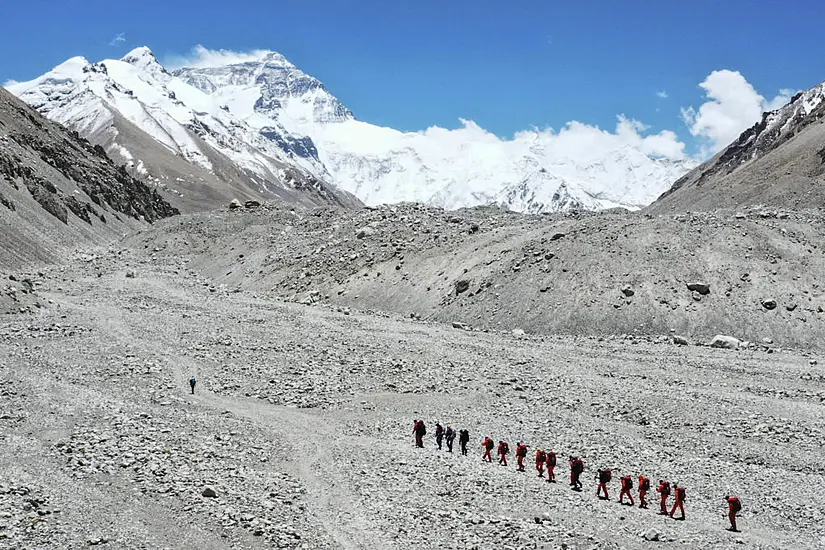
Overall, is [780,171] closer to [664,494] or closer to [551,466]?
[551,466]

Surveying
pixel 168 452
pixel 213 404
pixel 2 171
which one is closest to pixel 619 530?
pixel 168 452

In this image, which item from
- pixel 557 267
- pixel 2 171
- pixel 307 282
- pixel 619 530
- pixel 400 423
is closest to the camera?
pixel 619 530

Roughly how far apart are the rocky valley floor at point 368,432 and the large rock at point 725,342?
106 centimetres

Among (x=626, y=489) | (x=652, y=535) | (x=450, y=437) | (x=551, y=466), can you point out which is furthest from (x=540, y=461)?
(x=652, y=535)

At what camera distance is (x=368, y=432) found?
29.0m

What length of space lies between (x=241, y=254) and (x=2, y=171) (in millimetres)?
38813

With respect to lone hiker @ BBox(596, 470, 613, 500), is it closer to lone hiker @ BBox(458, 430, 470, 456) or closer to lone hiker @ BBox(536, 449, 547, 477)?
lone hiker @ BBox(536, 449, 547, 477)

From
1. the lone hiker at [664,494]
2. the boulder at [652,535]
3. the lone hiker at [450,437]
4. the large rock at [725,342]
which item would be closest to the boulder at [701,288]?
the large rock at [725,342]

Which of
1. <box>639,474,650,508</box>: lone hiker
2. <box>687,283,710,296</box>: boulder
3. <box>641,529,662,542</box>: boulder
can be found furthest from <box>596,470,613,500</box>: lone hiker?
<box>687,283,710,296</box>: boulder

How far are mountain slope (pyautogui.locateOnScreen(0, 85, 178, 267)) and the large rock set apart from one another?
5865 centimetres

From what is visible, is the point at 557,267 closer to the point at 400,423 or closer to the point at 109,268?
the point at 400,423

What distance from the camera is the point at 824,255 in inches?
1918

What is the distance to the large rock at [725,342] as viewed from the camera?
1662 inches

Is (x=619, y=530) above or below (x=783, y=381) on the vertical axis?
below
